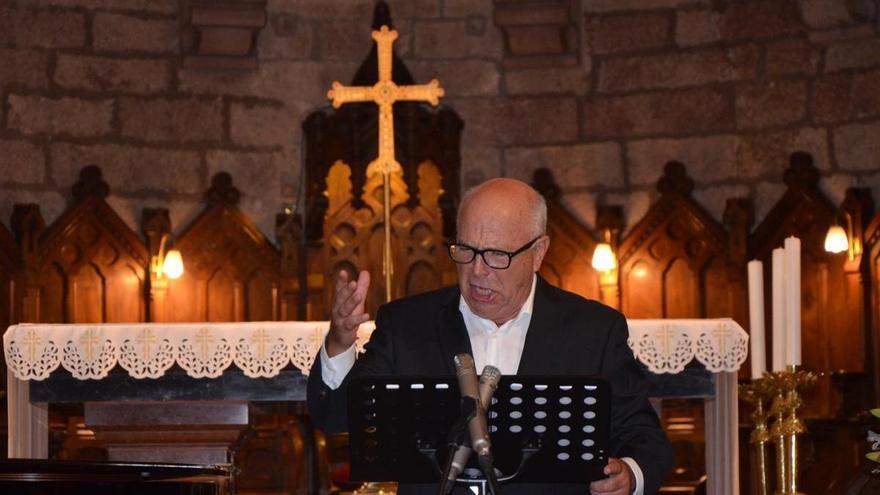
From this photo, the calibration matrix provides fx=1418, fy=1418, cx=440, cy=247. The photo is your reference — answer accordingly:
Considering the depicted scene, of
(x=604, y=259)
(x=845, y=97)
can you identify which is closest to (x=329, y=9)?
(x=604, y=259)

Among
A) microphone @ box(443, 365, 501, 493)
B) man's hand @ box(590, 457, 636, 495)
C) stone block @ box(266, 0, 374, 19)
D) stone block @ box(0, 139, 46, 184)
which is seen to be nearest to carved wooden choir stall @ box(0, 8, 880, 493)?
stone block @ box(0, 139, 46, 184)

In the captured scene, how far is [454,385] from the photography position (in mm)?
3250

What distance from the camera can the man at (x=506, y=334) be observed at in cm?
367

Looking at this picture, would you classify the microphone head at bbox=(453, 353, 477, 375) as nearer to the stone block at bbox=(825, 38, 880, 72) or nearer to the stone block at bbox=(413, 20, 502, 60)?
the stone block at bbox=(825, 38, 880, 72)

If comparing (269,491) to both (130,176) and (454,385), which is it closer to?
(130,176)

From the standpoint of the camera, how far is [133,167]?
35.8ft

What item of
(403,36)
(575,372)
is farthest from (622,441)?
(403,36)

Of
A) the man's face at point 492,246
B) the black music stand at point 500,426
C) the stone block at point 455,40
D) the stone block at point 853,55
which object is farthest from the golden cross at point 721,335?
the stone block at point 455,40

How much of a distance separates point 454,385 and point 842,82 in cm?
790

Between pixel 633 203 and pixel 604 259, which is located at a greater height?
pixel 633 203

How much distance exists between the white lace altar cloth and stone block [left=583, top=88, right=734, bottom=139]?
16.7 feet

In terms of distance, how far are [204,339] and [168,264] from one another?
4.67m

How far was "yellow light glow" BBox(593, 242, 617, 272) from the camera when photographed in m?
10.6

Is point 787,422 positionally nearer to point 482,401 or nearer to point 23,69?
point 482,401
